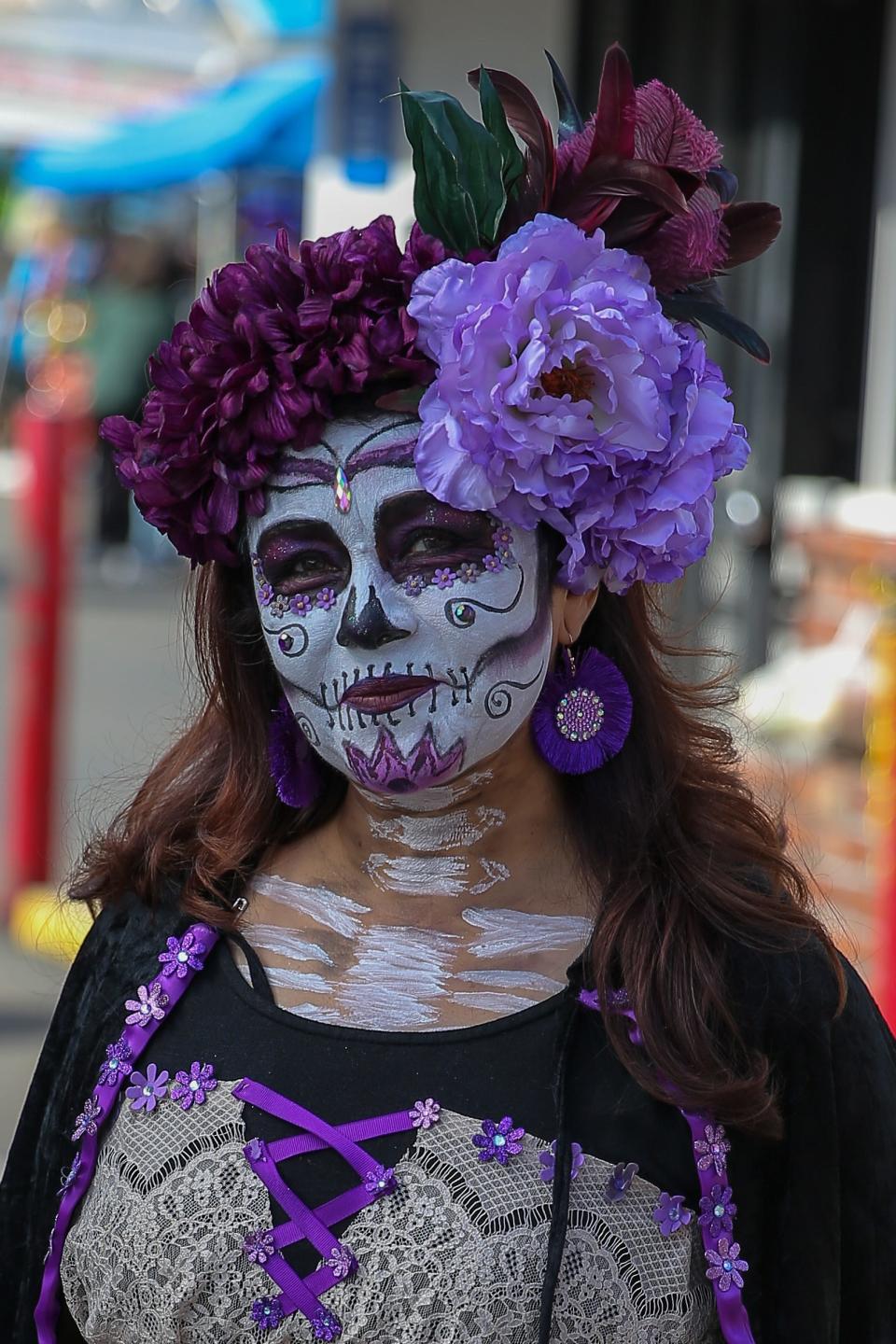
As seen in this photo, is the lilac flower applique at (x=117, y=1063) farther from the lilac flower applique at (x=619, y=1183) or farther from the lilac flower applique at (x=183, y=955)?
the lilac flower applique at (x=619, y=1183)

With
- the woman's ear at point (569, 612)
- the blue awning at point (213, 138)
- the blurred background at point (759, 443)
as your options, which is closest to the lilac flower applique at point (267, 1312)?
the woman's ear at point (569, 612)

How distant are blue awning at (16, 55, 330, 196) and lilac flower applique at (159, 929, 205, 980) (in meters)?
6.76

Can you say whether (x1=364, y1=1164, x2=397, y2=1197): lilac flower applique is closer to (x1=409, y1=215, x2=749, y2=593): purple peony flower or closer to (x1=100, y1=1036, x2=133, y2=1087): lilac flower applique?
(x1=100, y1=1036, x2=133, y2=1087): lilac flower applique

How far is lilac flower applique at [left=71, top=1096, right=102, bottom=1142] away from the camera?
193 cm

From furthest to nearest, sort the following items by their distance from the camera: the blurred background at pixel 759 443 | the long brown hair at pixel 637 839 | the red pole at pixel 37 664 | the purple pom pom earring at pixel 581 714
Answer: the red pole at pixel 37 664
the blurred background at pixel 759 443
the purple pom pom earring at pixel 581 714
the long brown hair at pixel 637 839

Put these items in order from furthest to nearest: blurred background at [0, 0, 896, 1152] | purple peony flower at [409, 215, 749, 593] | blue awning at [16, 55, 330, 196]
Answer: blue awning at [16, 55, 330, 196] → blurred background at [0, 0, 896, 1152] → purple peony flower at [409, 215, 749, 593]

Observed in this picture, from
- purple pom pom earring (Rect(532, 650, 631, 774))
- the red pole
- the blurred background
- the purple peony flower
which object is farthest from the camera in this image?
the red pole

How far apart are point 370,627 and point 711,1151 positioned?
0.60 metres

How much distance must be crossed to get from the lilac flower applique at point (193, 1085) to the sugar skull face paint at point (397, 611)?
13.1 inches

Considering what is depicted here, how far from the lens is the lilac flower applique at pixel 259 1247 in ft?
5.80

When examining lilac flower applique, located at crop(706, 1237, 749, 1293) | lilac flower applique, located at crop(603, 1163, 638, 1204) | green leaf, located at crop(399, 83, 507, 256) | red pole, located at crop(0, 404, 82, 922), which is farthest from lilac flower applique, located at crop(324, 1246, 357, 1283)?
red pole, located at crop(0, 404, 82, 922)

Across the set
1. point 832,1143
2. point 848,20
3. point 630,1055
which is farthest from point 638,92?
point 848,20

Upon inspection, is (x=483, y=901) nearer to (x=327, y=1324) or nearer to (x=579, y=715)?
(x=579, y=715)

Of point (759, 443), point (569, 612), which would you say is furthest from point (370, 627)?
point (759, 443)
